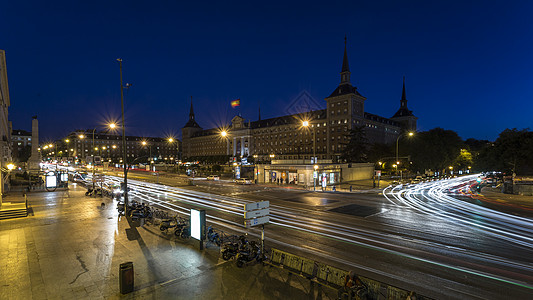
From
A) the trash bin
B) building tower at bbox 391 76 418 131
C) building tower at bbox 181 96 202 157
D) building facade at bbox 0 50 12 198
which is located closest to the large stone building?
building tower at bbox 391 76 418 131

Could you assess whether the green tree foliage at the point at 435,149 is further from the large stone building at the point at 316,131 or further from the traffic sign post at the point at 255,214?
the traffic sign post at the point at 255,214

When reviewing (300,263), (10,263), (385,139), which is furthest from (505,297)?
(385,139)

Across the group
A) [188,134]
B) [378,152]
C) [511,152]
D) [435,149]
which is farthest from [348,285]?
[188,134]

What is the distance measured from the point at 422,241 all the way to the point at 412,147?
188 ft

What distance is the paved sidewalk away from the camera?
816 cm

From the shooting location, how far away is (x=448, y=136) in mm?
61281

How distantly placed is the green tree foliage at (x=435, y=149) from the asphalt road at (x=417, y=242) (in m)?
41.5

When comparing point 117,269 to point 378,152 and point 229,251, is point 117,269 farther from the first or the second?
point 378,152

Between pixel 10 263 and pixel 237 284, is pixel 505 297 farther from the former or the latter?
pixel 10 263

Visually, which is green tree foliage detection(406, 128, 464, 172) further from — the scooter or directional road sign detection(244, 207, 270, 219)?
the scooter

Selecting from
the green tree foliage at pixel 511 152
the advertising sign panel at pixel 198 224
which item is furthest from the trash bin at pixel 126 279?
the green tree foliage at pixel 511 152

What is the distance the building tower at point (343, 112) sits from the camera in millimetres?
94625

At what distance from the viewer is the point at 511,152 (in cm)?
3700

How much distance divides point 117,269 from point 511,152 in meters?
49.9
